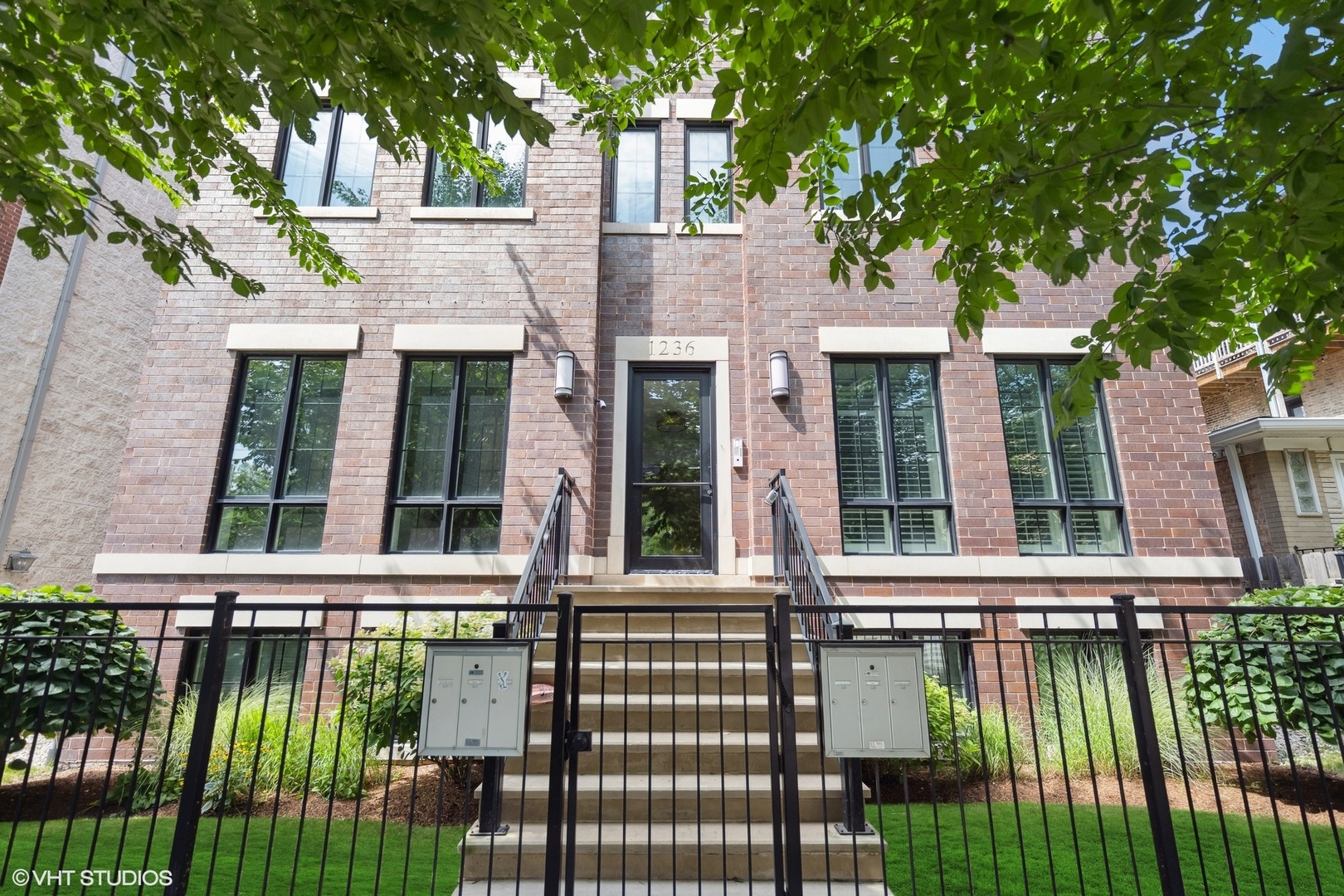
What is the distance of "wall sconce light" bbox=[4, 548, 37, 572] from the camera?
8219mm

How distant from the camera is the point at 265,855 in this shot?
4.30 meters

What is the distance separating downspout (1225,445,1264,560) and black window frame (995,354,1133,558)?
8838 millimetres

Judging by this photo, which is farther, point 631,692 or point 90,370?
point 90,370

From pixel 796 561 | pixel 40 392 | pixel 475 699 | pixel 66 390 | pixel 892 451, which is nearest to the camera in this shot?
pixel 475 699

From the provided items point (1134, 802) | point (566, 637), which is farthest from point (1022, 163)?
point (1134, 802)

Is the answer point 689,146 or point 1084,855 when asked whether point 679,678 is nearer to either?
point 1084,855

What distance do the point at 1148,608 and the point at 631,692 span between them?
349 centimetres

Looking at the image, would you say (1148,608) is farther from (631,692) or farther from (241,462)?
(241,462)

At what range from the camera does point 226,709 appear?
627 centimetres

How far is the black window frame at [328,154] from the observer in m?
8.34

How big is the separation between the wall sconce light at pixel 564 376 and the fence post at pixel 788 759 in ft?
14.7

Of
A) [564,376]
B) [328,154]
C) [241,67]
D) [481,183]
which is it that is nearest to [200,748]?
[241,67]

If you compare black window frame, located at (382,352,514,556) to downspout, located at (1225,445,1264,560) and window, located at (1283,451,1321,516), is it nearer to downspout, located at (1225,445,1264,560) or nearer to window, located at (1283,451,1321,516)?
downspout, located at (1225,445,1264,560)

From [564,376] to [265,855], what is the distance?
16.3 feet
